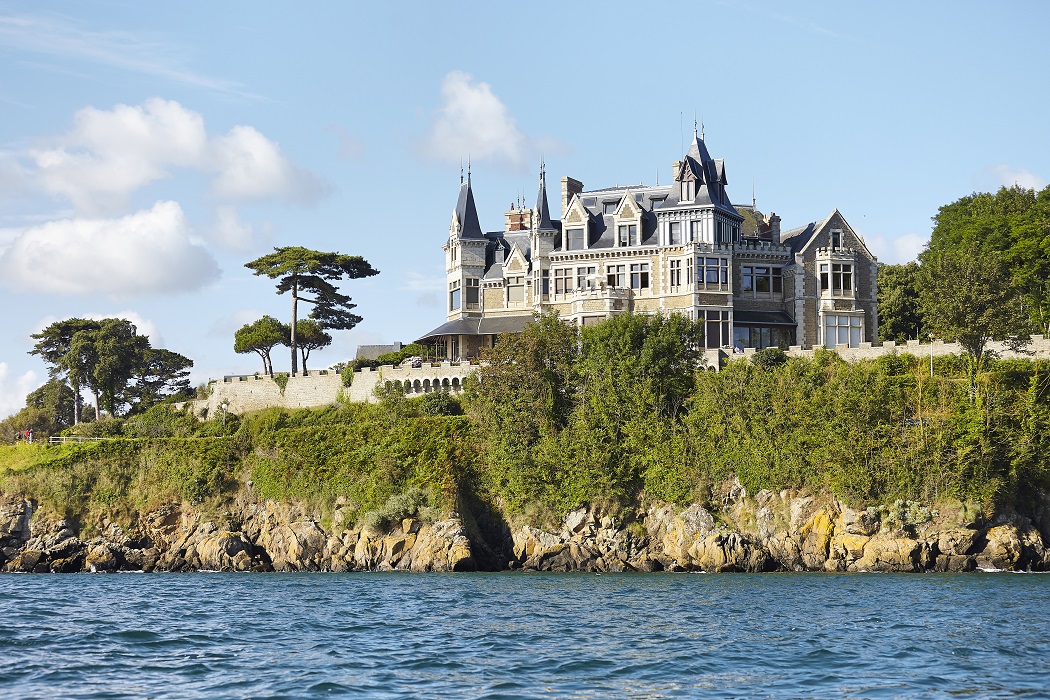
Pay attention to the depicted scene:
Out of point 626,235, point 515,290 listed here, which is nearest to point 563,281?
point 515,290

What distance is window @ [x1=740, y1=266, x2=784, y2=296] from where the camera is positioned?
78.5m

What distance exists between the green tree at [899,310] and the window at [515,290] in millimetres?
22128

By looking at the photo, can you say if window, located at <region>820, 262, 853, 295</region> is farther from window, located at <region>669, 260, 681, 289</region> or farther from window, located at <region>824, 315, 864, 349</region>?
window, located at <region>669, 260, 681, 289</region>

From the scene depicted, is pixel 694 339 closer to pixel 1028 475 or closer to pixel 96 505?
pixel 1028 475

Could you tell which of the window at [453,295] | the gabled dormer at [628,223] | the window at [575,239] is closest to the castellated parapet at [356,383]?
the window at [453,295]

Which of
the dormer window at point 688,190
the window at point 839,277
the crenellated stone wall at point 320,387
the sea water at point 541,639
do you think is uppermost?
the dormer window at point 688,190

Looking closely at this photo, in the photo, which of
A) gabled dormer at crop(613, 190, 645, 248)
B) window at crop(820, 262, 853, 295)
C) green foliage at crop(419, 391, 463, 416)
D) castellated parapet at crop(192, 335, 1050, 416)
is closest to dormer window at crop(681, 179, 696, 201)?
gabled dormer at crop(613, 190, 645, 248)

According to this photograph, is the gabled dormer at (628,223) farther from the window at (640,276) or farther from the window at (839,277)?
the window at (839,277)

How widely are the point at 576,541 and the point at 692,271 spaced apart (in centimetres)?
2057

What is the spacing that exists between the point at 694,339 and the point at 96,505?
1302 inches

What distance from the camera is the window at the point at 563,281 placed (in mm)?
81312

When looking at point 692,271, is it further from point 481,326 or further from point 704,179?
point 481,326

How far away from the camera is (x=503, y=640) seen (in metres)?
35.6

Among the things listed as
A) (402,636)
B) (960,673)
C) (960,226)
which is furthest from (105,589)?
(960,226)
